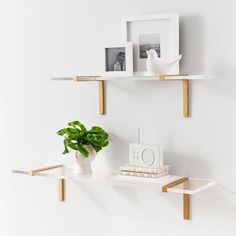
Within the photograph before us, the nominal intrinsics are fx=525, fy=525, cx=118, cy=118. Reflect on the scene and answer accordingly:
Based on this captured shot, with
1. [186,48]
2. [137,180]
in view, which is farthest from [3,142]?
[186,48]

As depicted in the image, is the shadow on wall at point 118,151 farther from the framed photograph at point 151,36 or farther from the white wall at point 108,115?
the framed photograph at point 151,36

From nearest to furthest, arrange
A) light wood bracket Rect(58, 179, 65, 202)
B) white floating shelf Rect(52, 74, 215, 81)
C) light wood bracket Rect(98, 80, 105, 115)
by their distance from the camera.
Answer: white floating shelf Rect(52, 74, 215, 81)
light wood bracket Rect(98, 80, 105, 115)
light wood bracket Rect(58, 179, 65, 202)

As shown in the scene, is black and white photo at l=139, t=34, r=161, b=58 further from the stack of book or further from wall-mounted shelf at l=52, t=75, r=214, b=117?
the stack of book

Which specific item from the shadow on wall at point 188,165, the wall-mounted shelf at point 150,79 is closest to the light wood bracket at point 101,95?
the wall-mounted shelf at point 150,79

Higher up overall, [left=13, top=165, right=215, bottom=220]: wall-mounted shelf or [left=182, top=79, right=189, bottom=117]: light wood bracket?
[left=182, top=79, right=189, bottom=117]: light wood bracket

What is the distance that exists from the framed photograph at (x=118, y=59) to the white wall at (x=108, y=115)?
0.11 m

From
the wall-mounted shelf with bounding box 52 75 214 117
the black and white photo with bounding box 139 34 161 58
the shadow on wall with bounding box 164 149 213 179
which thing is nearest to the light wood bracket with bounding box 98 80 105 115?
the wall-mounted shelf with bounding box 52 75 214 117

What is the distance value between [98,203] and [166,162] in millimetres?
Result: 388

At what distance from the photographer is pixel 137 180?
6.41ft

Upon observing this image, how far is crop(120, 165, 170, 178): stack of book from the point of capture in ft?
6.46

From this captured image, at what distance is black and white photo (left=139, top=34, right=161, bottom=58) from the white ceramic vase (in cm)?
43

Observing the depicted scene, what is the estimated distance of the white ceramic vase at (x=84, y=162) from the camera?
2.12m

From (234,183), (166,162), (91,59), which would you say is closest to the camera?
Answer: (234,183)

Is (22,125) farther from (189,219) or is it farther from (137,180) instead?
(189,219)
